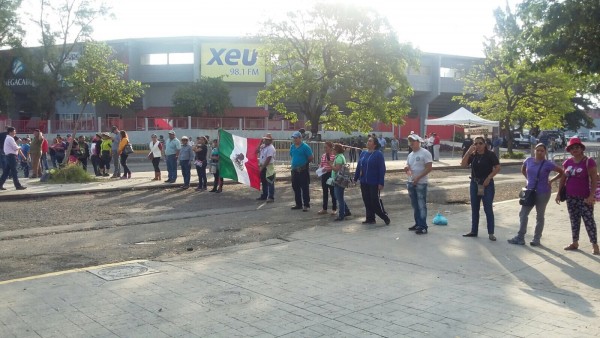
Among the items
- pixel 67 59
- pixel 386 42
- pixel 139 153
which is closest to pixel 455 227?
pixel 386 42

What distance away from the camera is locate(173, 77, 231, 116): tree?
140 feet

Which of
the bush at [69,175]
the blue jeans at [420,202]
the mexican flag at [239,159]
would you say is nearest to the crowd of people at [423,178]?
the blue jeans at [420,202]

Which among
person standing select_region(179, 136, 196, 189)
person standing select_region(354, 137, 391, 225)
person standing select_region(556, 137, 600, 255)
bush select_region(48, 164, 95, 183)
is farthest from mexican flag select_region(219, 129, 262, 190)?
person standing select_region(556, 137, 600, 255)

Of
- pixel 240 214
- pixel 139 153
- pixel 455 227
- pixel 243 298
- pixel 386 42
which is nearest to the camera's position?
pixel 243 298

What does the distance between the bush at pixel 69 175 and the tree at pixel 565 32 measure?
585 inches

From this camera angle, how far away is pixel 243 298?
18.8 ft

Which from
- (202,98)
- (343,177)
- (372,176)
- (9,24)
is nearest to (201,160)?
(343,177)

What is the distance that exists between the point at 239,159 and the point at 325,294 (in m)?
9.62

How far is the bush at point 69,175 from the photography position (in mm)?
17000

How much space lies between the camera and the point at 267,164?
13.3 metres

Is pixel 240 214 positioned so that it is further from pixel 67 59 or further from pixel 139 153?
pixel 67 59

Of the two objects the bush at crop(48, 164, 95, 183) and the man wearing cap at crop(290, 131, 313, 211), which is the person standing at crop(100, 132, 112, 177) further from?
the man wearing cap at crop(290, 131, 313, 211)

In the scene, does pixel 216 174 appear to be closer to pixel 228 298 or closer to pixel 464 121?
pixel 228 298

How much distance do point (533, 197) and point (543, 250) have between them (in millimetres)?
812
